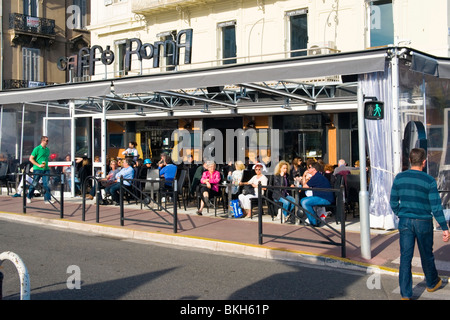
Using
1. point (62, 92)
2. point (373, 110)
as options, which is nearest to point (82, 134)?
point (62, 92)

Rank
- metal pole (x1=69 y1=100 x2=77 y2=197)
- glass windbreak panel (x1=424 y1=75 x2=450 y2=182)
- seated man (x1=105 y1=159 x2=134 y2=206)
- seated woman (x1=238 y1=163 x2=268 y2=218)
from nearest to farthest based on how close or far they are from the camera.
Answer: glass windbreak panel (x1=424 y1=75 x2=450 y2=182)
seated woman (x1=238 y1=163 x2=268 y2=218)
seated man (x1=105 y1=159 x2=134 y2=206)
metal pole (x1=69 y1=100 x2=77 y2=197)

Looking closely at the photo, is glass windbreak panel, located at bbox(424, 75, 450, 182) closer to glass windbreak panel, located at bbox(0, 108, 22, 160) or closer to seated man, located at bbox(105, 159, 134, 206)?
seated man, located at bbox(105, 159, 134, 206)

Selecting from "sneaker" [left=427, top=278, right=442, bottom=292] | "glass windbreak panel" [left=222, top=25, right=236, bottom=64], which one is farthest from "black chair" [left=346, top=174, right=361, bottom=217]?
"glass windbreak panel" [left=222, top=25, right=236, bottom=64]

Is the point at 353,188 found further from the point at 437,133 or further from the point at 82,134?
the point at 82,134

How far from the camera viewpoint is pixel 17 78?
1232 inches

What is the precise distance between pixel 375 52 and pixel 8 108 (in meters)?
13.7

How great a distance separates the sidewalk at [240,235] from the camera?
24.9 ft

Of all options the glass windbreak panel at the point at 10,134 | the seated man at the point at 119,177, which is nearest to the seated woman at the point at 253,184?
the seated man at the point at 119,177

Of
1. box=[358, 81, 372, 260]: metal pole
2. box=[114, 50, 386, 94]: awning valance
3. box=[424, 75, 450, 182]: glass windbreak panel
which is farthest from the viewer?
box=[424, 75, 450, 182]: glass windbreak panel

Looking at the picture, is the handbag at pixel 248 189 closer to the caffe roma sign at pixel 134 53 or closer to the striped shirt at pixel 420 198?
the caffe roma sign at pixel 134 53

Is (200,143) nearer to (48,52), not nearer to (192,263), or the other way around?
(192,263)

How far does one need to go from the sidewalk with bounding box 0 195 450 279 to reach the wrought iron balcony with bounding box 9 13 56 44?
2163 centimetres

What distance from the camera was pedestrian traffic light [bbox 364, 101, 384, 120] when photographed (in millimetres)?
7609

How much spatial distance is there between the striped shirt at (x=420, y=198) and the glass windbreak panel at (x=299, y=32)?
43.3 feet
